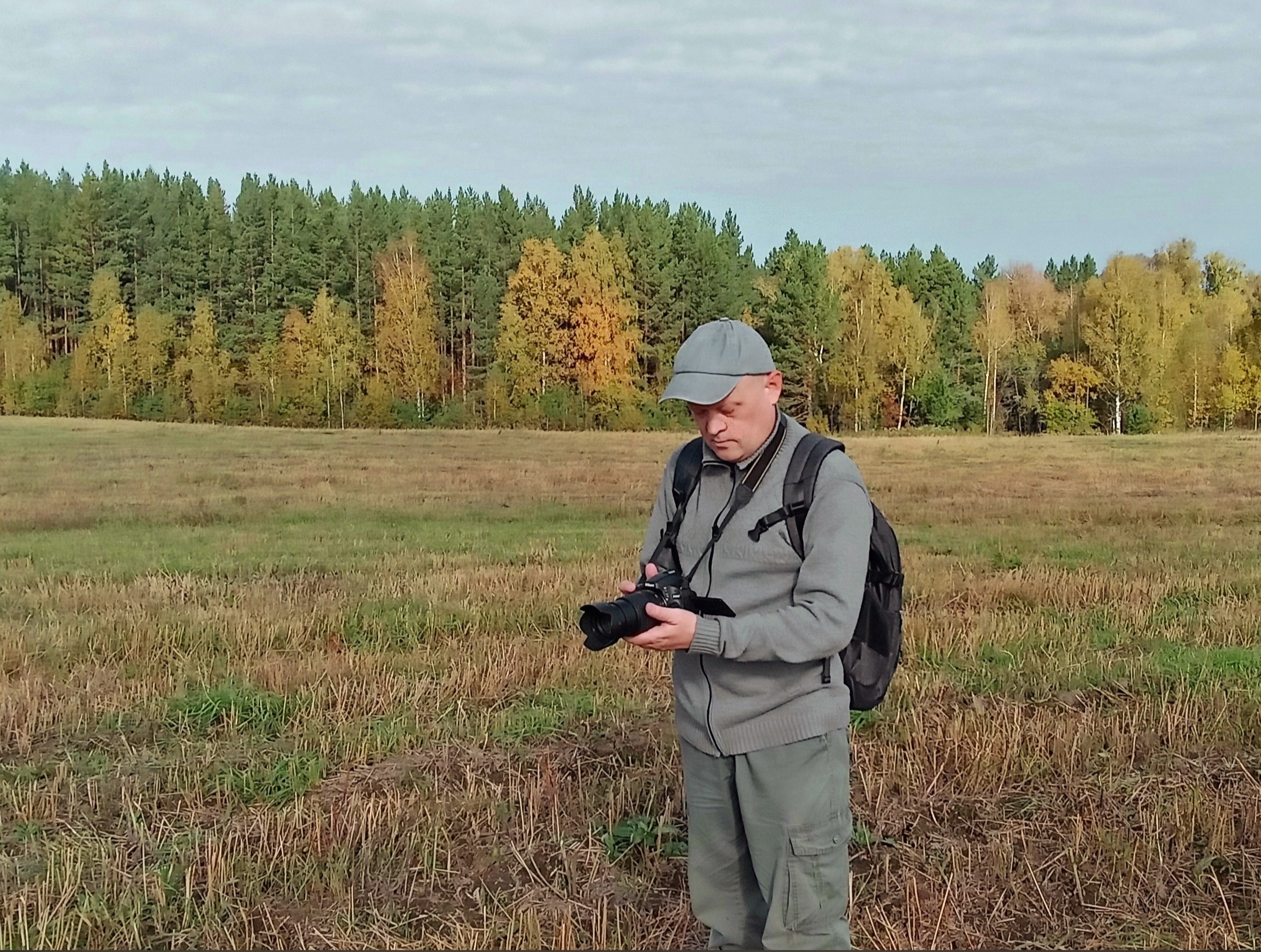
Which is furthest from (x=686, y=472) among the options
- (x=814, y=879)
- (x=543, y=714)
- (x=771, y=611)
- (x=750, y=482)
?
(x=543, y=714)

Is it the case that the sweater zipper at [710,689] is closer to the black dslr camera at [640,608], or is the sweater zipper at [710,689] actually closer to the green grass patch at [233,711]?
the black dslr camera at [640,608]

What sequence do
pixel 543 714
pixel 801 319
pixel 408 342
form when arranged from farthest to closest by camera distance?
pixel 801 319, pixel 408 342, pixel 543 714

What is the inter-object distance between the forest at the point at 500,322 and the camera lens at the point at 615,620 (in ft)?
182

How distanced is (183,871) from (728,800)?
252 cm

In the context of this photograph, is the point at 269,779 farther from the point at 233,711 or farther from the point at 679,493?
the point at 679,493

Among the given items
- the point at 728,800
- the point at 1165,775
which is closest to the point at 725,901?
the point at 728,800

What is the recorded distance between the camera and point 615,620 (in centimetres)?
309

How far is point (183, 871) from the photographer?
4.55m

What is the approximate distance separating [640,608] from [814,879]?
1005mm

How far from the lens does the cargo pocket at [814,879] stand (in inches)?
129

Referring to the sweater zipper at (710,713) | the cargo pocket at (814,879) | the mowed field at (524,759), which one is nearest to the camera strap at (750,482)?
the sweater zipper at (710,713)

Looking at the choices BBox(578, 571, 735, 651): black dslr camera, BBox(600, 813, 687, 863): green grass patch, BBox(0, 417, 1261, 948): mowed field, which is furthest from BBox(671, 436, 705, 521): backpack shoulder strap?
BBox(600, 813, 687, 863): green grass patch

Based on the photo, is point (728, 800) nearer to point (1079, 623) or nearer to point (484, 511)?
point (1079, 623)

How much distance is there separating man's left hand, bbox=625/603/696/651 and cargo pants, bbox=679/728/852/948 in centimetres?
47
